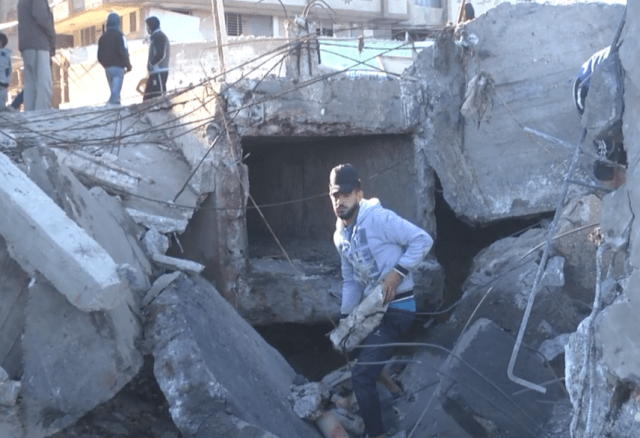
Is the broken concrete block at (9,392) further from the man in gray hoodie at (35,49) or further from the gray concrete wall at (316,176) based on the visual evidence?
the man in gray hoodie at (35,49)

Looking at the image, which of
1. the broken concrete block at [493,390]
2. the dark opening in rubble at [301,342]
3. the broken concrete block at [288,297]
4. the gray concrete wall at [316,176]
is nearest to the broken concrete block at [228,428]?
the broken concrete block at [493,390]

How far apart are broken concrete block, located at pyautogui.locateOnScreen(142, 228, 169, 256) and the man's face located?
5.05ft

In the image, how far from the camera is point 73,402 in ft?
→ 13.0

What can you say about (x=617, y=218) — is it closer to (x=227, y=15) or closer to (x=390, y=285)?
(x=390, y=285)

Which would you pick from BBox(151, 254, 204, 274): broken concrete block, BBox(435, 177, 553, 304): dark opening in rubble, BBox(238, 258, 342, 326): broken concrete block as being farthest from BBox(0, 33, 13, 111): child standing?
BBox(435, 177, 553, 304): dark opening in rubble

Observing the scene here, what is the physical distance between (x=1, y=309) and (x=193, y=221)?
2.47m

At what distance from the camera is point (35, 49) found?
8.12m

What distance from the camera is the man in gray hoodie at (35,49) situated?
8062 millimetres

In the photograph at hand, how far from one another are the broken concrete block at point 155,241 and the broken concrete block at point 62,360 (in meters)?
1.60

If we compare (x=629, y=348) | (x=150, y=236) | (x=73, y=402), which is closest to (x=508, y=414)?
(x=629, y=348)

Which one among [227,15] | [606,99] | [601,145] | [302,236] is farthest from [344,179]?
[227,15]

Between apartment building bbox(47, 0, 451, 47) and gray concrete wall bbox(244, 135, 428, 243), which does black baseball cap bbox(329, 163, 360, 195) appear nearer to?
gray concrete wall bbox(244, 135, 428, 243)

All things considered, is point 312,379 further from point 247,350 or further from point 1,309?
point 1,309

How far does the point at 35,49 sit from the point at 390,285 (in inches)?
208
